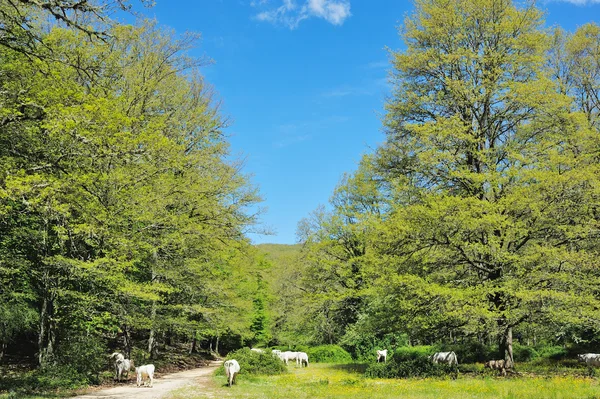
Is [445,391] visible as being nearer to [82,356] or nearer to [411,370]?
[411,370]

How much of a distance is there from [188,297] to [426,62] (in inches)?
726

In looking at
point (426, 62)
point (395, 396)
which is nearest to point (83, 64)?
point (426, 62)

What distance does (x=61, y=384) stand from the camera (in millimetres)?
13648

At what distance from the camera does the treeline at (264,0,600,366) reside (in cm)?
1462

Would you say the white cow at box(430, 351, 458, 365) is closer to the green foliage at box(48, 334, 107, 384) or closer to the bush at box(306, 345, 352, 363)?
the bush at box(306, 345, 352, 363)

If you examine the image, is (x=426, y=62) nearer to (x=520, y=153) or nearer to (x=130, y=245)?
(x=520, y=153)

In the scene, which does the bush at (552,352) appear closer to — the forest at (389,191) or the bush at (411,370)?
the forest at (389,191)

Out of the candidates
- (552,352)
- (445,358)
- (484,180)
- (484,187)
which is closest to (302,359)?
(445,358)

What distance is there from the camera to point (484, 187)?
17.1 metres

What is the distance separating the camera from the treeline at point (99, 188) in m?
11.8

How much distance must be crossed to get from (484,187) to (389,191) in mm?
4880

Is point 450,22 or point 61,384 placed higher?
point 450,22

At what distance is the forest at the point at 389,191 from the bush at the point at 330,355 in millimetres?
12757

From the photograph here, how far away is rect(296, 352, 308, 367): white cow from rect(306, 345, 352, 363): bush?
337 cm
